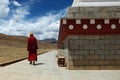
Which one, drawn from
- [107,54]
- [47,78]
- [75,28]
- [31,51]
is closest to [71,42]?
[75,28]

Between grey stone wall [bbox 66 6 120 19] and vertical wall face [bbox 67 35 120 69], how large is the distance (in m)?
0.77

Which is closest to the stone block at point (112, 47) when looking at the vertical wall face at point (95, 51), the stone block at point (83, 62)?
the vertical wall face at point (95, 51)

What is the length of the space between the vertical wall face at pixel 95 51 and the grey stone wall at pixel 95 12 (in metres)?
0.77

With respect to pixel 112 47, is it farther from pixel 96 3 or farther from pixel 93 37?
pixel 96 3

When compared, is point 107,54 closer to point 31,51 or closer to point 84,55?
point 84,55

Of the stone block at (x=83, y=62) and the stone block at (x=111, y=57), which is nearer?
the stone block at (x=111, y=57)

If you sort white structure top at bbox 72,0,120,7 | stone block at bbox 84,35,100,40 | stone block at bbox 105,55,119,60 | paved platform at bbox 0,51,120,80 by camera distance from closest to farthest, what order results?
paved platform at bbox 0,51,120,80
stone block at bbox 105,55,119,60
stone block at bbox 84,35,100,40
white structure top at bbox 72,0,120,7

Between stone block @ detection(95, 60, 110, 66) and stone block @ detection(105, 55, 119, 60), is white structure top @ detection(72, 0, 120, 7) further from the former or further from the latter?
stone block @ detection(95, 60, 110, 66)

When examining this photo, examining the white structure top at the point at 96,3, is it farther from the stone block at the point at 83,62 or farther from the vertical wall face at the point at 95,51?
the stone block at the point at 83,62

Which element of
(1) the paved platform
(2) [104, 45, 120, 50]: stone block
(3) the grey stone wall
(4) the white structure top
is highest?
(4) the white structure top

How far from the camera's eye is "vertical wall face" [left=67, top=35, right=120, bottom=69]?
11.8 metres

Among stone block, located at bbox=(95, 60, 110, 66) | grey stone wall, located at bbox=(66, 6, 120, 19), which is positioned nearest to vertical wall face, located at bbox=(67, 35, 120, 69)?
stone block, located at bbox=(95, 60, 110, 66)

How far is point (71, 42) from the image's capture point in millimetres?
11812

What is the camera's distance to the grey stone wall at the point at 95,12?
11.9 m
